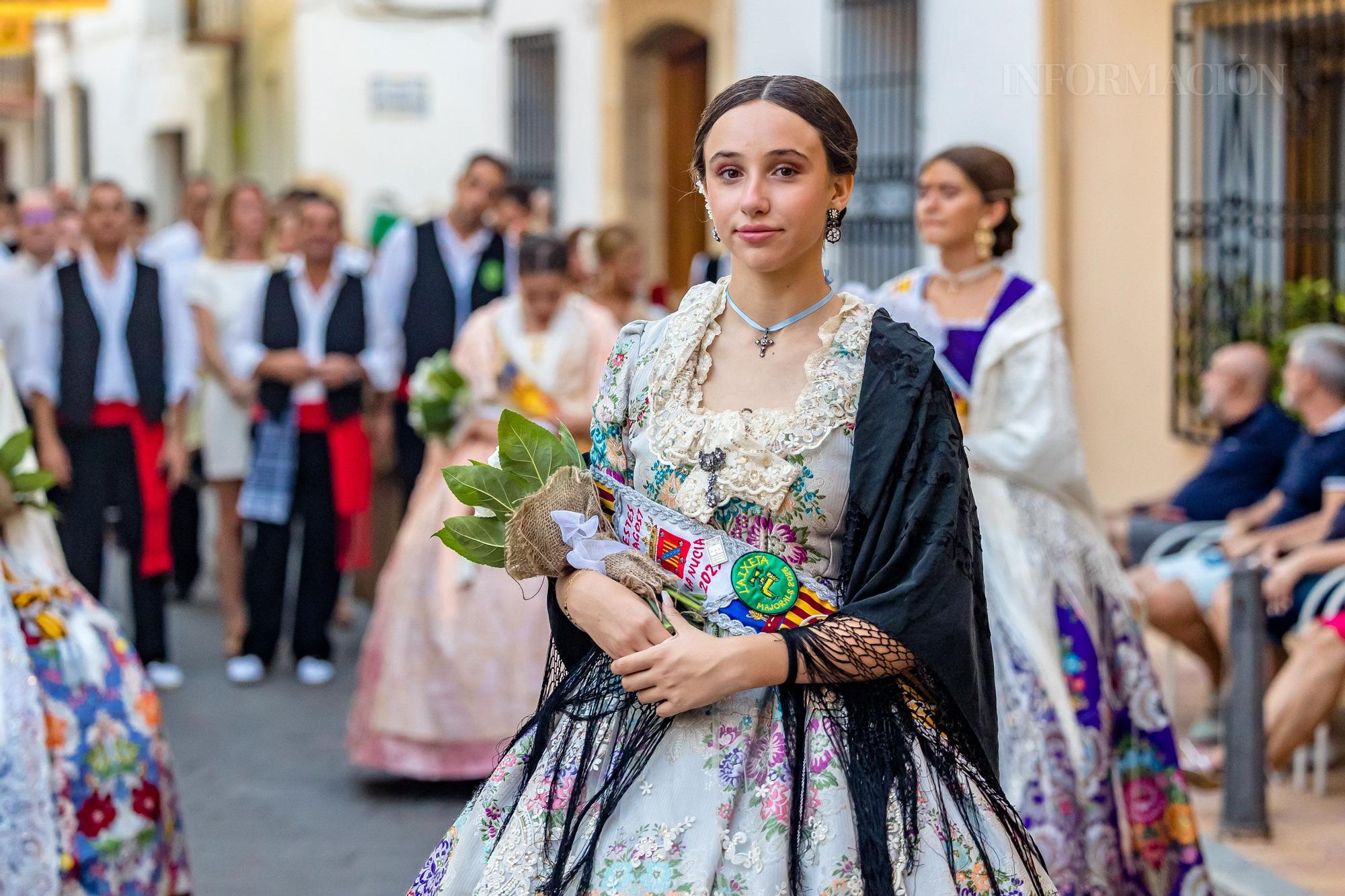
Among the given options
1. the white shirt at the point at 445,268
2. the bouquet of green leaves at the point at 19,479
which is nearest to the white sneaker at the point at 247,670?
the white shirt at the point at 445,268

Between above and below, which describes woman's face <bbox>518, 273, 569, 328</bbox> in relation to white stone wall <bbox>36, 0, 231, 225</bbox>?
below

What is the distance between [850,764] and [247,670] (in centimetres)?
621

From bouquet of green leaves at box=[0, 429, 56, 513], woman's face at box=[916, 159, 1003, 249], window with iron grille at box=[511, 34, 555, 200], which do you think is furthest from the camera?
window with iron grille at box=[511, 34, 555, 200]

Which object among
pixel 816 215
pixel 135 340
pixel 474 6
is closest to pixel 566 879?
pixel 816 215

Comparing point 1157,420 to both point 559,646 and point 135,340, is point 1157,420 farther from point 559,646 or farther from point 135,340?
point 559,646

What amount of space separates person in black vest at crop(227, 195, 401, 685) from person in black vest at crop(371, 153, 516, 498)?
0.92ft

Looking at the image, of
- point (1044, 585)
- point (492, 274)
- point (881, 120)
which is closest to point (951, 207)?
point (1044, 585)

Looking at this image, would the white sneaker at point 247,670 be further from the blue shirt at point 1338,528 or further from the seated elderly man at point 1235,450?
the blue shirt at point 1338,528

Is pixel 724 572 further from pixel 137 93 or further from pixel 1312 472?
pixel 137 93

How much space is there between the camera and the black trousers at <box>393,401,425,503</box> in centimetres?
916

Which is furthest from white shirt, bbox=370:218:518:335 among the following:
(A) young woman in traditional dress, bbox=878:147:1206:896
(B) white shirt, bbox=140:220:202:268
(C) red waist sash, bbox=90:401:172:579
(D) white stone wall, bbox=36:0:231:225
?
(D) white stone wall, bbox=36:0:231:225

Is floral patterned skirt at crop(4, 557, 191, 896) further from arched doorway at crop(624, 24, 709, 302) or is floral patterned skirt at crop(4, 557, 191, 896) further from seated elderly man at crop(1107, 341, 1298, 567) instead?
arched doorway at crop(624, 24, 709, 302)

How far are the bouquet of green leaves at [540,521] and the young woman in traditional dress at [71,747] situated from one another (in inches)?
72.8

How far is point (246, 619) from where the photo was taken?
Answer: 29.9 feet
